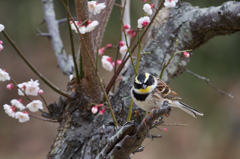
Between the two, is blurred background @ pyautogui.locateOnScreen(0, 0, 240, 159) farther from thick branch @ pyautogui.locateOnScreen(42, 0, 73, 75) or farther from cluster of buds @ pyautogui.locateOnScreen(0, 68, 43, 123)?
cluster of buds @ pyautogui.locateOnScreen(0, 68, 43, 123)

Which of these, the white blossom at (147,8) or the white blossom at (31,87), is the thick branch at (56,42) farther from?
the white blossom at (147,8)

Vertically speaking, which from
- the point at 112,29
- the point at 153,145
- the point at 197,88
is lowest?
the point at 153,145

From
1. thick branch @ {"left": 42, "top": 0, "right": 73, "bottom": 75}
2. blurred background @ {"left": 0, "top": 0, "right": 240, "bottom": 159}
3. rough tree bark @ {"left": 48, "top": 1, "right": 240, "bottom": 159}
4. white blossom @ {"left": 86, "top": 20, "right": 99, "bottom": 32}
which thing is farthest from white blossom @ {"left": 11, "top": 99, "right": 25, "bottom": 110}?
blurred background @ {"left": 0, "top": 0, "right": 240, "bottom": 159}

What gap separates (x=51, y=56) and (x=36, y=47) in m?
0.36

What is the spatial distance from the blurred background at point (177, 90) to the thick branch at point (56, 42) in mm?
2009

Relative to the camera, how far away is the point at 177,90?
232 inches

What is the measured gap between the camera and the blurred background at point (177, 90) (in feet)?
18.1

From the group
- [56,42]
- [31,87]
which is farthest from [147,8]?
[56,42]

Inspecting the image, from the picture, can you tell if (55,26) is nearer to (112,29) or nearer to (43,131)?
(112,29)

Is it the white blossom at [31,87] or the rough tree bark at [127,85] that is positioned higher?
the white blossom at [31,87]

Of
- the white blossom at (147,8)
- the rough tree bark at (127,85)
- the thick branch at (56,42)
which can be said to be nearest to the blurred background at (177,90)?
the thick branch at (56,42)

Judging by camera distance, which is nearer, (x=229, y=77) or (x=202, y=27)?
(x=202, y=27)

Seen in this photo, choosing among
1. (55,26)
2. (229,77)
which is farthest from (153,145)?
(55,26)

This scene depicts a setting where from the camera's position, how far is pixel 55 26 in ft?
10.1
